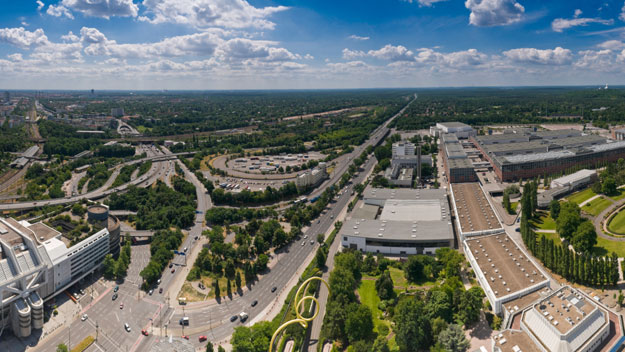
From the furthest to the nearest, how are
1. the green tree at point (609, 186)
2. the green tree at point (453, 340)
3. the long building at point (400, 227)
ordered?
the green tree at point (609, 186), the long building at point (400, 227), the green tree at point (453, 340)

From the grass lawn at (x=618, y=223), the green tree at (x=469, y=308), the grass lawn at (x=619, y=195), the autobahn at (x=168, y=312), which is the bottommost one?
the autobahn at (x=168, y=312)

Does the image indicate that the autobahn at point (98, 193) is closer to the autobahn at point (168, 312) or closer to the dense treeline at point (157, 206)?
the dense treeline at point (157, 206)

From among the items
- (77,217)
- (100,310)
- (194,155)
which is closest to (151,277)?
(100,310)

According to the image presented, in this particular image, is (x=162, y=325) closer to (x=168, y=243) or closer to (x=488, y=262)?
(x=168, y=243)

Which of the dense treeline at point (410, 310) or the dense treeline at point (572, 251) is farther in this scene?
the dense treeline at point (572, 251)

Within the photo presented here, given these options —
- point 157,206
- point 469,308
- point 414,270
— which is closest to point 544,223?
Answer: point 414,270

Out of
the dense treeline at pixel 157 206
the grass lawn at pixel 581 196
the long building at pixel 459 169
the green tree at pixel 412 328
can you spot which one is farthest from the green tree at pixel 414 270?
the long building at pixel 459 169
